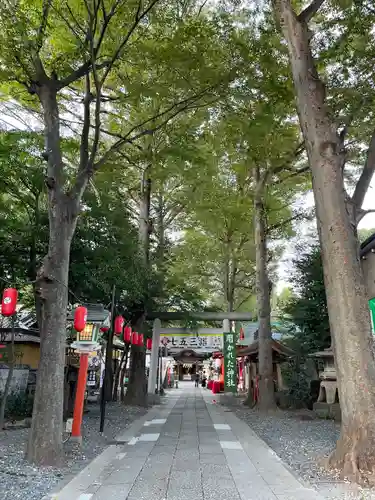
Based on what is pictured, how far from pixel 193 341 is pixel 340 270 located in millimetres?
14506

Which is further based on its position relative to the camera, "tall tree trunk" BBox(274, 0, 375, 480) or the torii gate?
the torii gate

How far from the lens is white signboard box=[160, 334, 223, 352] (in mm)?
19484

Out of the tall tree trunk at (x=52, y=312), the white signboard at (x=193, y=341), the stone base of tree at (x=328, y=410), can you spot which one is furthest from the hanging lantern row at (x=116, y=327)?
the stone base of tree at (x=328, y=410)

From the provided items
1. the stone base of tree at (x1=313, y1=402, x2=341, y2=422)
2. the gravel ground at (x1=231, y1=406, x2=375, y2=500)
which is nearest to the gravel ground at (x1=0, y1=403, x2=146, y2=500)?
the gravel ground at (x1=231, y1=406, x2=375, y2=500)

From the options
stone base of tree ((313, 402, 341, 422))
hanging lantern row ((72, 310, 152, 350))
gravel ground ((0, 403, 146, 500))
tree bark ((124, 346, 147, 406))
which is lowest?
gravel ground ((0, 403, 146, 500))

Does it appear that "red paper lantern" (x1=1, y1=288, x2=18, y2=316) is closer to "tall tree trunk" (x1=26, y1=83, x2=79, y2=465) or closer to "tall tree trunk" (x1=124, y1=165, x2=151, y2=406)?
"tall tree trunk" (x1=26, y1=83, x2=79, y2=465)

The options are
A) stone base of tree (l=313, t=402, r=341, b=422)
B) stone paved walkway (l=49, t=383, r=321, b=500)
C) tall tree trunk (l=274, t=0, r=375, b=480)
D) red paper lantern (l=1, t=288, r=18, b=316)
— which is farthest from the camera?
stone base of tree (l=313, t=402, r=341, b=422)

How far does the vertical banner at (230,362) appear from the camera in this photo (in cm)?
1770

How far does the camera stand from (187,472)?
5.51 meters

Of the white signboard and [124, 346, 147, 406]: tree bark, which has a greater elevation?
the white signboard

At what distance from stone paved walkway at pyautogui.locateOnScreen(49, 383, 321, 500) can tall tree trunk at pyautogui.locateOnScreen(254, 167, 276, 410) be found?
4.89m

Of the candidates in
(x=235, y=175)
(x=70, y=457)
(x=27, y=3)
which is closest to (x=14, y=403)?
(x=70, y=457)

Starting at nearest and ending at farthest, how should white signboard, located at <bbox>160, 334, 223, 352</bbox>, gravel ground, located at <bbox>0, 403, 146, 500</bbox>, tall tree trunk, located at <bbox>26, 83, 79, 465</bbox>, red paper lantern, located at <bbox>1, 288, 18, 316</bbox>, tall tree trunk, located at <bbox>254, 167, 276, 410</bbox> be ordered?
gravel ground, located at <bbox>0, 403, 146, 500</bbox>
tall tree trunk, located at <bbox>26, 83, 79, 465</bbox>
red paper lantern, located at <bbox>1, 288, 18, 316</bbox>
tall tree trunk, located at <bbox>254, 167, 276, 410</bbox>
white signboard, located at <bbox>160, 334, 223, 352</bbox>

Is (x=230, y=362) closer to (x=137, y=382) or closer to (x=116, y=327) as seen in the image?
(x=137, y=382)
